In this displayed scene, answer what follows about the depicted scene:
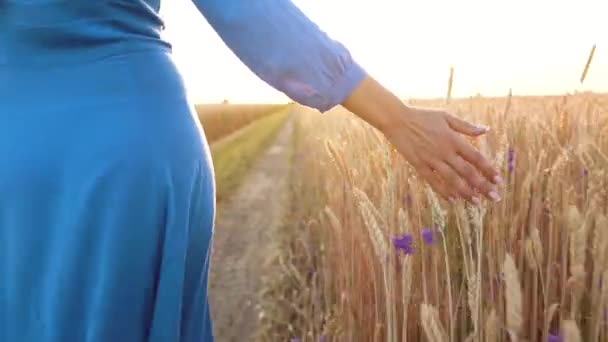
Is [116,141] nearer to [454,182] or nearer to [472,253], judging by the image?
[454,182]

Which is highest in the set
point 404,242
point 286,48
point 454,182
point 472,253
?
point 286,48

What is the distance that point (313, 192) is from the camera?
11.5 feet

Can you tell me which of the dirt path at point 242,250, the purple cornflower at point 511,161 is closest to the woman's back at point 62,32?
the purple cornflower at point 511,161

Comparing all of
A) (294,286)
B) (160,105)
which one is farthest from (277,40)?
(294,286)

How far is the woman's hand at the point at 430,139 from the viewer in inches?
29.9

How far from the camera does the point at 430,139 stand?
A: 29.9 inches

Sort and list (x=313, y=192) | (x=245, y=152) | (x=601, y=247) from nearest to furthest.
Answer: (x=601, y=247), (x=313, y=192), (x=245, y=152)

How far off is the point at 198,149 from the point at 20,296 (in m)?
0.24

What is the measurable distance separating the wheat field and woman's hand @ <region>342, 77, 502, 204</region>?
76 mm

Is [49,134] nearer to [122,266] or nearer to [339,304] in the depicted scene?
[122,266]

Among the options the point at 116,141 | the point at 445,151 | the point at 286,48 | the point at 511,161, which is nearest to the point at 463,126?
the point at 445,151

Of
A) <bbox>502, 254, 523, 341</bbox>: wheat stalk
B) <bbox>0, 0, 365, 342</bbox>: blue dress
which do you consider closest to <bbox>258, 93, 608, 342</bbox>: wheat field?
<bbox>502, 254, 523, 341</bbox>: wheat stalk

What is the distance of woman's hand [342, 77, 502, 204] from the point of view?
0.76 meters

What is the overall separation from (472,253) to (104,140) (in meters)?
0.99
